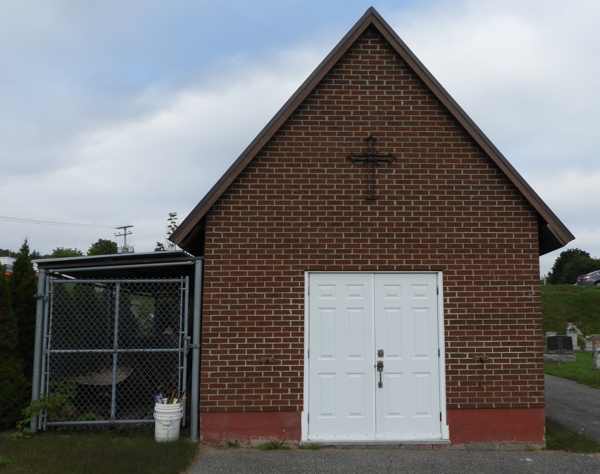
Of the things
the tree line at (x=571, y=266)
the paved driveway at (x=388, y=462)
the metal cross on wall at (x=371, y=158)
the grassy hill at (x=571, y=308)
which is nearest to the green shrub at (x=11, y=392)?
the paved driveway at (x=388, y=462)

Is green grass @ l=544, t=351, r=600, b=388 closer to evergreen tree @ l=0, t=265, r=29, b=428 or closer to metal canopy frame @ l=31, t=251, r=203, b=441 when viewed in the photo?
metal canopy frame @ l=31, t=251, r=203, b=441

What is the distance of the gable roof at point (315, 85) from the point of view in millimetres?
8375

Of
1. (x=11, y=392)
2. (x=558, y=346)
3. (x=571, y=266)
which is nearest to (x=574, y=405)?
(x=11, y=392)

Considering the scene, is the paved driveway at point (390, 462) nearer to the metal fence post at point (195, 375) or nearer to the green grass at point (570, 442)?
the green grass at point (570, 442)

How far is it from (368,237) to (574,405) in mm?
7019

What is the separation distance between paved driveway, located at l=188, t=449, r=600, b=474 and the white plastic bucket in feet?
2.46

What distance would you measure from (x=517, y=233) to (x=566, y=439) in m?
3.04

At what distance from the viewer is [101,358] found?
10.4 metres

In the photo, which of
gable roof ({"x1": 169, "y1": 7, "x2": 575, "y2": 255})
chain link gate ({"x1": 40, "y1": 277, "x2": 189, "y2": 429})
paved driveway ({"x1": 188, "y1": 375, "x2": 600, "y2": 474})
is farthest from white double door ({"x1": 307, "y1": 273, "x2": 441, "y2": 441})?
chain link gate ({"x1": 40, "y1": 277, "x2": 189, "y2": 429})

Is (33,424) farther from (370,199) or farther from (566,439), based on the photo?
(566,439)

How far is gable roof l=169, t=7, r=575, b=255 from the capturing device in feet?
27.5

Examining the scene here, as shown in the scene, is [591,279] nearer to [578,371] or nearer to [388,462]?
[578,371]

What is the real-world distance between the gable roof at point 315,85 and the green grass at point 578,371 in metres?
9.39

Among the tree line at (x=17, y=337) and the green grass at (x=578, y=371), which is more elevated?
the tree line at (x=17, y=337)
